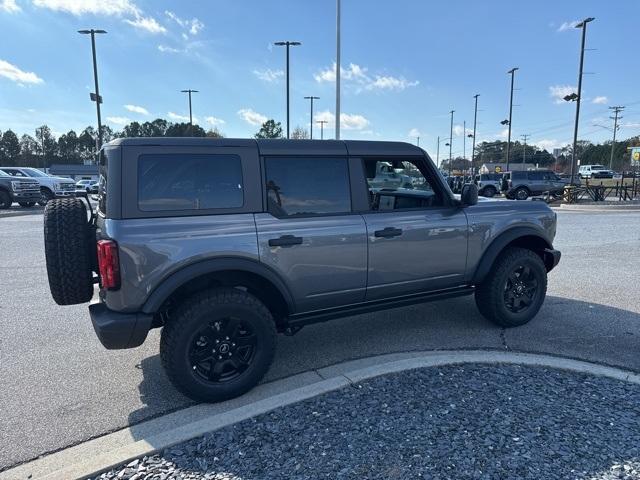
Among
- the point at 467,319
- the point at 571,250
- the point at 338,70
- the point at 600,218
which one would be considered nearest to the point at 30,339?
the point at 467,319

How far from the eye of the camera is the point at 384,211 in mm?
3838

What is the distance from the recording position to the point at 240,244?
319 cm

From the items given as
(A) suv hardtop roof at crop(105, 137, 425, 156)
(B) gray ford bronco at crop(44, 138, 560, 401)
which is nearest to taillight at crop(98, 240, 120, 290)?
(B) gray ford bronco at crop(44, 138, 560, 401)

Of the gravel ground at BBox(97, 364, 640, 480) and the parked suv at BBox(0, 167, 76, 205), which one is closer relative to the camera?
the gravel ground at BBox(97, 364, 640, 480)

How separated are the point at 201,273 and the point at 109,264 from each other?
1.90 ft

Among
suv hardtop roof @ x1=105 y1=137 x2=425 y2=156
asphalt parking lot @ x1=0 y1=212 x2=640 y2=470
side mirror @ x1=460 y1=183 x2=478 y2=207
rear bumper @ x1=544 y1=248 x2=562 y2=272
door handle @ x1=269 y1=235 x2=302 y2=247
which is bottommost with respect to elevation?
asphalt parking lot @ x1=0 y1=212 x2=640 y2=470

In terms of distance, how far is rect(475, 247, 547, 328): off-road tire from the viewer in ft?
14.5

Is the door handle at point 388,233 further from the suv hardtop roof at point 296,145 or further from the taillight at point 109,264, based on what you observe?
the taillight at point 109,264

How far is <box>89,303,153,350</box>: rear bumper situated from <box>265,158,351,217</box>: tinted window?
46.9 inches

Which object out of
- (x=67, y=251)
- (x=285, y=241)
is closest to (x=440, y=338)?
(x=285, y=241)

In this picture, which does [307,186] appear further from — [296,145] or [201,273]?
[201,273]

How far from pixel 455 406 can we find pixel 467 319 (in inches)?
79.9

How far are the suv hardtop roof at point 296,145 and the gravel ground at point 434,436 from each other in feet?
6.13

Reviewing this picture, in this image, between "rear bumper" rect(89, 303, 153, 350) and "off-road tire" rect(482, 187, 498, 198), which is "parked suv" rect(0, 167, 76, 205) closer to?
"rear bumper" rect(89, 303, 153, 350)
